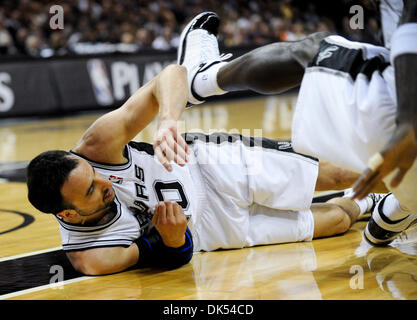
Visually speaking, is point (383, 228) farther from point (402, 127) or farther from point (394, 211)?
point (402, 127)

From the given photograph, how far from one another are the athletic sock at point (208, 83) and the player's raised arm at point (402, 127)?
1298mm

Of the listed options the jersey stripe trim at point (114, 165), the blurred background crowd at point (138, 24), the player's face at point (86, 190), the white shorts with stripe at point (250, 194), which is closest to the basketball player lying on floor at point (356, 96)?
the white shorts with stripe at point (250, 194)

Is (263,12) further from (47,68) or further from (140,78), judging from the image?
(47,68)

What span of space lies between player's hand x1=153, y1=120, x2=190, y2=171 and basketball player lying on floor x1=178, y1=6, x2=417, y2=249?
540 mm

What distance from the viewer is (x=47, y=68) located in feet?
43.4

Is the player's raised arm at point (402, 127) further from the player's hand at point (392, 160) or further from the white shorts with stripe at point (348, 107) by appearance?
the white shorts with stripe at point (348, 107)

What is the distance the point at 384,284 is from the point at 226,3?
1926cm

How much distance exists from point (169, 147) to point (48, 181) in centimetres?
77

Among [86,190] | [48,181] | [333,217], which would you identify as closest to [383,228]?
[333,217]

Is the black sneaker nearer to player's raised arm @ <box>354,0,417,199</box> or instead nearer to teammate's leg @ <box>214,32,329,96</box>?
teammate's leg @ <box>214,32,329,96</box>

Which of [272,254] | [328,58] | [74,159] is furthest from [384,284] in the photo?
[74,159]

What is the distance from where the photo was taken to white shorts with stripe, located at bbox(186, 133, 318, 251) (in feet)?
12.3

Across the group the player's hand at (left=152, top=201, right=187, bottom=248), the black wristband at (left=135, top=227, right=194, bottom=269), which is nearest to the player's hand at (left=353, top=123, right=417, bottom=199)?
the player's hand at (left=152, top=201, right=187, bottom=248)

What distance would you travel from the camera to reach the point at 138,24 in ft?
58.2
